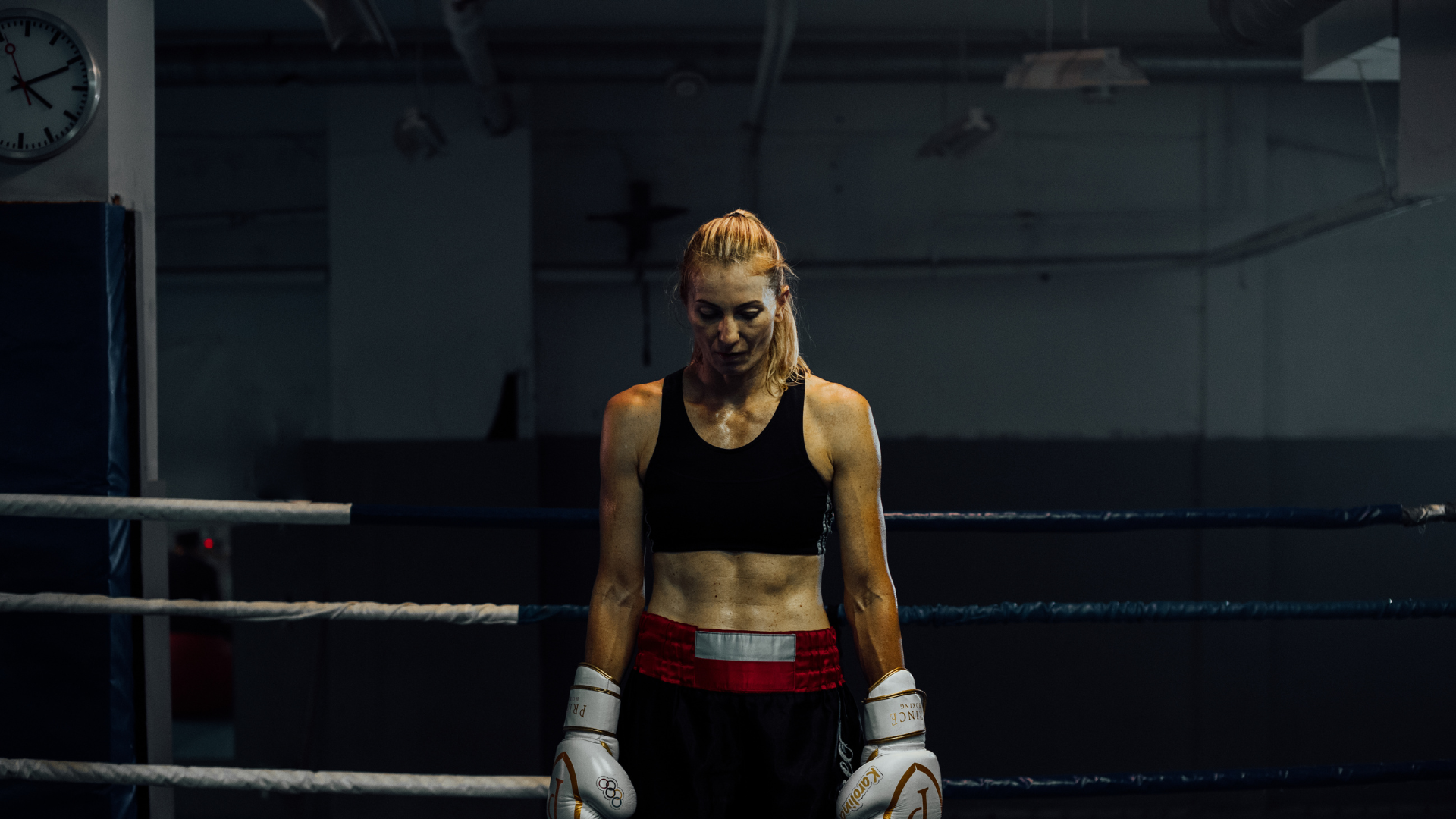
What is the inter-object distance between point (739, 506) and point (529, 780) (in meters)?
0.71


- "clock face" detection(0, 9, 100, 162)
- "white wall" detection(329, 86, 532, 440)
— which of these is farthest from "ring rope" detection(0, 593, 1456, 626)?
"white wall" detection(329, 86, 532, 440)

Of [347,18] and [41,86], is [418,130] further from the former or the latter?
[41,86]

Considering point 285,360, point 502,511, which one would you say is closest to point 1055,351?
point 502,511

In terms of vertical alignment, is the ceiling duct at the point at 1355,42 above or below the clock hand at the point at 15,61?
above

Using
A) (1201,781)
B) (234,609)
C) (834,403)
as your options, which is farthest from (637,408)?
(1201,781)

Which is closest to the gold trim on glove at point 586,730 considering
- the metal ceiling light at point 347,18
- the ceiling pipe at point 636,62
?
the metal ceiling light at point 347,18

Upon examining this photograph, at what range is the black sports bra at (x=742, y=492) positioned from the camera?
4.11 feet

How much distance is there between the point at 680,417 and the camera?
50.9 inches

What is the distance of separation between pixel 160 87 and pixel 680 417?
5122mm

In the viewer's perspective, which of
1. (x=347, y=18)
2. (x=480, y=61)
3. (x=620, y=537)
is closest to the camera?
(x=620, y=537)

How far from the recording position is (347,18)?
313cm

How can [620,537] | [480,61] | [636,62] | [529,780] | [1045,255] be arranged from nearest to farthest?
[620,537] → [529,780] → [480,61] → [636,62] → [1045,255]

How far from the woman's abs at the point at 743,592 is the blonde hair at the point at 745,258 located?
26 cm

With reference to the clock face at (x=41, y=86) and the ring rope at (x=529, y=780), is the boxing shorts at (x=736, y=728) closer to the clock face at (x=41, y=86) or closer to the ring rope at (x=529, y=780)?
the ring rope at (x=529, y=780)
